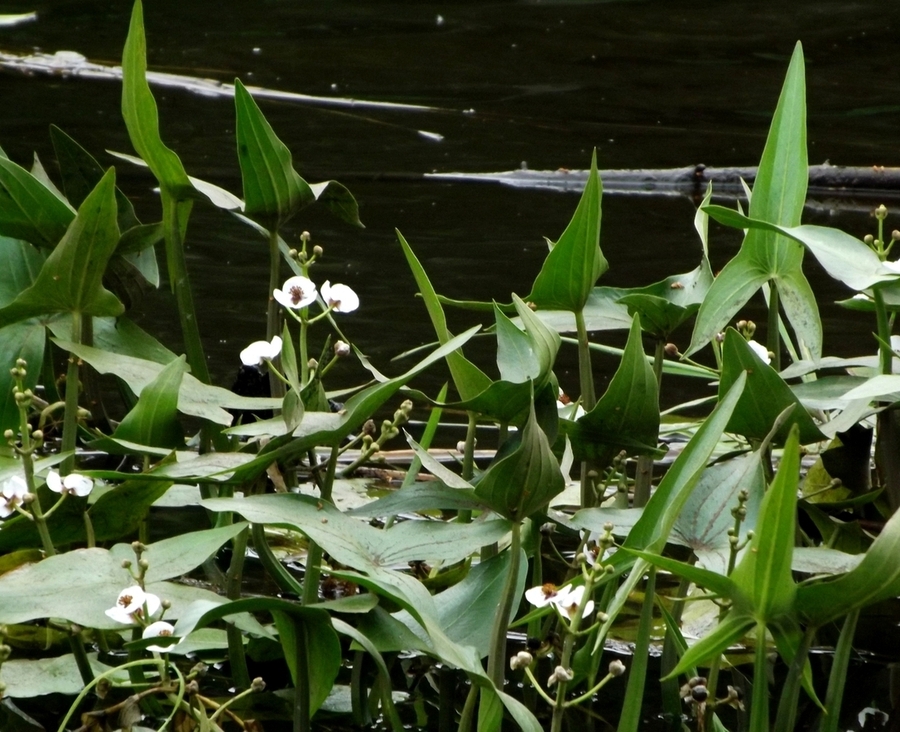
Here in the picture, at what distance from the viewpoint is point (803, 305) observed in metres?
1.21

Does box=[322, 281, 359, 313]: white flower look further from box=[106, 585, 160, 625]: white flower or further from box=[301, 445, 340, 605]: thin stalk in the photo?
box=[106, 585, 160, 625]: white flower

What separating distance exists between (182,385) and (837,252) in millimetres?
505

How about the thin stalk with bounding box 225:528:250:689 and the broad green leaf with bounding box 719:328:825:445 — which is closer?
the broad green leaf with bounding box 719:328:825:445

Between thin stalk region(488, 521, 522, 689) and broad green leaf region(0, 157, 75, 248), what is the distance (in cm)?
49

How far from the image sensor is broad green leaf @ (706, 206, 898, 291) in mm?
1015

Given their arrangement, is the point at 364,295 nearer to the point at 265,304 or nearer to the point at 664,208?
the point at 265,304

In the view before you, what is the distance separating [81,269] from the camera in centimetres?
108

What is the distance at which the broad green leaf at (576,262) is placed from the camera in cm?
105

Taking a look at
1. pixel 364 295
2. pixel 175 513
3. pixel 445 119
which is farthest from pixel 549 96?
pixel 175 513

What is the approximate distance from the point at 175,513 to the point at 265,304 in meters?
0.79

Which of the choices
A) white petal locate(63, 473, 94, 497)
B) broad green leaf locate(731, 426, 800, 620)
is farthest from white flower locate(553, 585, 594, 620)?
white petal locate(63, 473, 94, 497)

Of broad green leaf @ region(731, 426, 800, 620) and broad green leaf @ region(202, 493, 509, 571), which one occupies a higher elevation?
broad green leaf @ region(731, 426, 800, 620)

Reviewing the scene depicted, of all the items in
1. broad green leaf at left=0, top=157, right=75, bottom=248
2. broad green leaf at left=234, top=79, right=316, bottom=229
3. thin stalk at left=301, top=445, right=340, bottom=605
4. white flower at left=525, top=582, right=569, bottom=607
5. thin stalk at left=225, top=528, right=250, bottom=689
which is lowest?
thin stalk at left=225, top=528, right=250, bottom=689

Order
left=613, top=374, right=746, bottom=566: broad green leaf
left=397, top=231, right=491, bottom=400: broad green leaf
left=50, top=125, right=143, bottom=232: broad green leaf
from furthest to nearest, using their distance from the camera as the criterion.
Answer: left=50, top=125, right=143, bottom=232: broad green leaf < left=397, top=231, right=491, bottom=400: broad green leaf < left=613, top=374, right=746, bottom=566: broad green leaf
